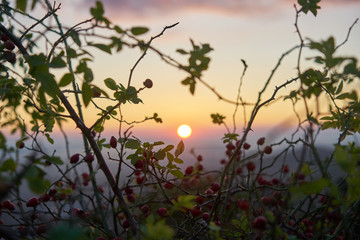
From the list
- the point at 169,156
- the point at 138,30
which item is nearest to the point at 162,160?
the point at 169,156

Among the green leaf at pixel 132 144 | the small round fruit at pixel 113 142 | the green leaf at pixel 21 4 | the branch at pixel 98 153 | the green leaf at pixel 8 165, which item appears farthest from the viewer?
the small round fruit at pixel 113 142

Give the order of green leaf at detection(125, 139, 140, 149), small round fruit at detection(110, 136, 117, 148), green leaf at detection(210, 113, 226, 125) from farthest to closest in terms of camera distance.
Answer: green leaf at detection(210, 113, 226, 125)
small round fruit at detection(110, 136, 117, 148)
green leaf at detection(125, 139, 140, 149)

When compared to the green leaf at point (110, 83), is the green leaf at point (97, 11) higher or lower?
higher

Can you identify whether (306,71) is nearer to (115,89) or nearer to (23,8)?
(115,89)

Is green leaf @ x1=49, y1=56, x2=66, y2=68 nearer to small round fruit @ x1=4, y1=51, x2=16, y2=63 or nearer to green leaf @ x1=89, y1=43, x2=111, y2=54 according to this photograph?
green leaf @ x1=89, y1=43, x2=111, y2=54

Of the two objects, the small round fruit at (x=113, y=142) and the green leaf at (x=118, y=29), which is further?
the small round fruit at (x=113, y=142)

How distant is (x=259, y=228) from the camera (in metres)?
0.89

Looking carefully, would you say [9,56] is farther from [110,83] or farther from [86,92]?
[86,92]

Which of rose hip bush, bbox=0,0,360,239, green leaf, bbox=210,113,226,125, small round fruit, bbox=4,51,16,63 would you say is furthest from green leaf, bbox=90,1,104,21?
green leaf, bbox=210,113,226,125

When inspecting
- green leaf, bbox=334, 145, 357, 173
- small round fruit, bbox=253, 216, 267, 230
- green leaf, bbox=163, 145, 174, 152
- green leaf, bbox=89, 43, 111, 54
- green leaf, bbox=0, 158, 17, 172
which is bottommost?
small round fruit, bbox=253, 216, 267, 230

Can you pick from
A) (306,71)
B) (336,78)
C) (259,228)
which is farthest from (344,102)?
(259,228)

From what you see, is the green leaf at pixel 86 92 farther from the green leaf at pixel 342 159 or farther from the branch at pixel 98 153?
the green leaf at pixel 342 159

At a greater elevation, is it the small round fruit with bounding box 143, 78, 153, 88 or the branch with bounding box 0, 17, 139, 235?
the small round fruit with bounding box 143, 78, 153, 88

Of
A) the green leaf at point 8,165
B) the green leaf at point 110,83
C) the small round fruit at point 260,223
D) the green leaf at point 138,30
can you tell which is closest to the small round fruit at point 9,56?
the green leaf at point 110,83
